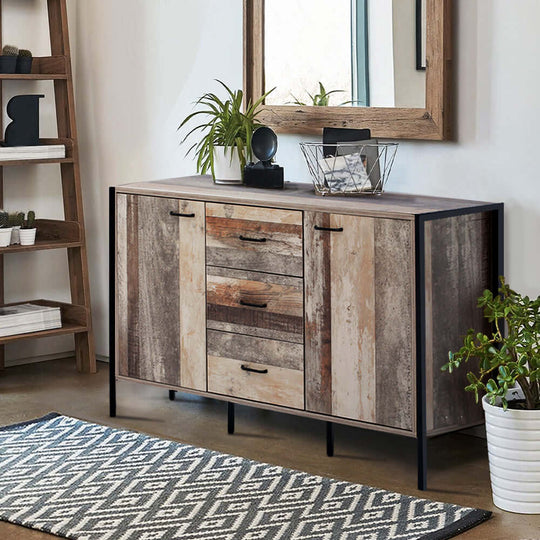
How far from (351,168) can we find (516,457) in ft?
3.44

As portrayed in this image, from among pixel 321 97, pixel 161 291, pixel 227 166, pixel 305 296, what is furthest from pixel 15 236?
pixel 305 296

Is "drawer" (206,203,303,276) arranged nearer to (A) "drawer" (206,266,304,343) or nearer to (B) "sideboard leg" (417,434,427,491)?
(A) "drawer" (206,266,304,343)

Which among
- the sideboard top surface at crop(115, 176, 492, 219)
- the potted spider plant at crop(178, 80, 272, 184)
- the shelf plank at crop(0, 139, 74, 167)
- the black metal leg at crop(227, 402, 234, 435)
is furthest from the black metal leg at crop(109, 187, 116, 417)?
the shelf plank at crop(0, 139, 74, 167)

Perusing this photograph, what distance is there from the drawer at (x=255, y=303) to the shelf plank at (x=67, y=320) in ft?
3.48

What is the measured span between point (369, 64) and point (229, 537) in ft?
5.37

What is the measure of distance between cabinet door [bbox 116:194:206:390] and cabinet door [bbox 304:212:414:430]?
45 centimetres

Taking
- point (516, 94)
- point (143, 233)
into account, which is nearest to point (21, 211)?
point (143, 233)

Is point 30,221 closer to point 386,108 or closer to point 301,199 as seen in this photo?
point 301,199

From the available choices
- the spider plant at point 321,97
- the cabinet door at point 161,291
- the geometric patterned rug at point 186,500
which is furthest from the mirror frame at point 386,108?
the geometric patterned rug at point 186,500

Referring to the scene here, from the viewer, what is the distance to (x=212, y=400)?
13.0ft

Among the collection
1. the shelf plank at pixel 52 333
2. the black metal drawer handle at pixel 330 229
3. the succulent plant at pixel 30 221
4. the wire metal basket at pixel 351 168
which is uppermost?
the wire metal basket at pixel 351 168

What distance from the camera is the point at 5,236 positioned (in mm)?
4160

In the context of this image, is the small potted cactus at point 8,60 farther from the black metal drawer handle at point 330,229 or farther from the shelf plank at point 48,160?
the black metal drawer handle at point 330,229

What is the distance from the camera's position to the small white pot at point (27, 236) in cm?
423
